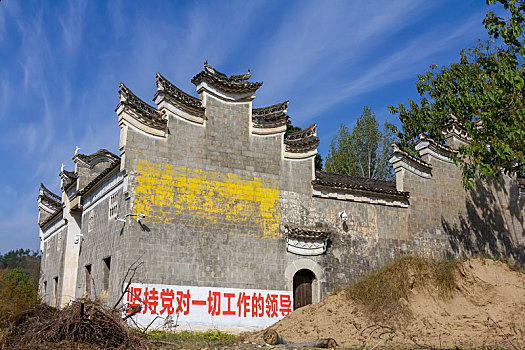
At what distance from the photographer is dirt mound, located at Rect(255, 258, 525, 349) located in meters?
12.9

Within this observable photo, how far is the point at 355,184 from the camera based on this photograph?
59.4 feet

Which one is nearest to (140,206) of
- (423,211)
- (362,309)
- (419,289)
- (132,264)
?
(132,264)

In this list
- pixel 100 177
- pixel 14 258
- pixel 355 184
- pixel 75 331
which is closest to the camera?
pixel 75 331

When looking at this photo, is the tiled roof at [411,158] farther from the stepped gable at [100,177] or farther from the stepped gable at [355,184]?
the stepped gable at [100,177]

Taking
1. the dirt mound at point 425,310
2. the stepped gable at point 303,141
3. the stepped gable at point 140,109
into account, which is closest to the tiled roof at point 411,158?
the stepped gable at point 303,141

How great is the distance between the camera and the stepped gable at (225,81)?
16.4 m

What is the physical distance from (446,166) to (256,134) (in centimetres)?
773

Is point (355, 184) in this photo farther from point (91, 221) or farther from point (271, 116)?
point (91, 221)

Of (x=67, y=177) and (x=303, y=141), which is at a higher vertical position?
(x=303, y=141)

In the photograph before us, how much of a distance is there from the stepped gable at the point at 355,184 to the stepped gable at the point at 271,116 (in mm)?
2285

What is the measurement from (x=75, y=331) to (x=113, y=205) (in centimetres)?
674

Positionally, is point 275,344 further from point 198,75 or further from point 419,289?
point 198,75

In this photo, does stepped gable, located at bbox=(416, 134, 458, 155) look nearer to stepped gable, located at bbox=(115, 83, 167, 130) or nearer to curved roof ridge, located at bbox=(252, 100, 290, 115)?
curved roof ridge, located at bbox=(252, 100, 290, 115)

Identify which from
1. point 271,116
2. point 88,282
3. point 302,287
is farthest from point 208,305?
point 271,116
